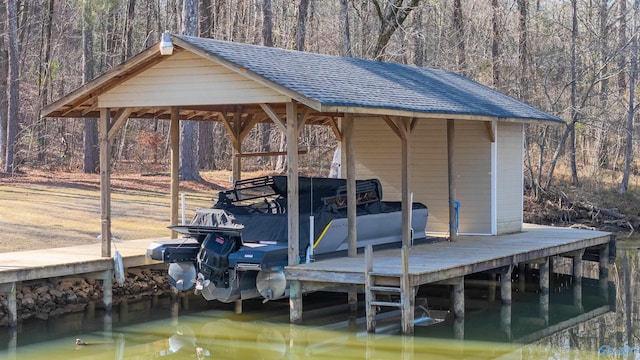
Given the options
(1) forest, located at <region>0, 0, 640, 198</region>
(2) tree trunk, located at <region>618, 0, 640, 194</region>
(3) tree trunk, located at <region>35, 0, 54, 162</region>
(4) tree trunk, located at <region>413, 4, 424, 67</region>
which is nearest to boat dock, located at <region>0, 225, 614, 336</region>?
(1) forest, located at <region>0, 0, 640, 198</region>

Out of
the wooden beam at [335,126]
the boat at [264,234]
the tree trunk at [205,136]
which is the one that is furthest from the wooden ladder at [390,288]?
the tree trunk at [205,136]

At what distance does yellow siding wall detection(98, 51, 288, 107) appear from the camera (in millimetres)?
14258

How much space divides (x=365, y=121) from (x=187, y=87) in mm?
6512

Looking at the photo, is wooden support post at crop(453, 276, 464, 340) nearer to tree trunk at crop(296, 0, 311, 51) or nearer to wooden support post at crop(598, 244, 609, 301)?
wooden support post at crop(598, 244, 609, 301)

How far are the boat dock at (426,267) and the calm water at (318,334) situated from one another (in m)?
0.40

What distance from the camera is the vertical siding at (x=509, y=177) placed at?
19.3m

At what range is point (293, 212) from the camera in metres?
13.9

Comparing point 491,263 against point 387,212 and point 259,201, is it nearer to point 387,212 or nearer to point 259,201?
point 387,212

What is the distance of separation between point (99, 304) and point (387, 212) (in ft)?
16.8

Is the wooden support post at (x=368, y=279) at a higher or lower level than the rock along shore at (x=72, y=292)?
higher

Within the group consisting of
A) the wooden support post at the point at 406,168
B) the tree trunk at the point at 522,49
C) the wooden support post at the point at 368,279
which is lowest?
the wooden support post at the point at 368,279

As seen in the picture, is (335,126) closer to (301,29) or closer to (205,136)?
(301,29)

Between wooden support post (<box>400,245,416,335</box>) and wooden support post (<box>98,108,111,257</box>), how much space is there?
5.01 meters

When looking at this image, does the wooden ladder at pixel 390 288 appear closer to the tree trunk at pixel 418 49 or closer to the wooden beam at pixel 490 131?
the wooden beam at pixel 490 131
